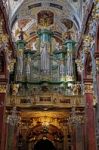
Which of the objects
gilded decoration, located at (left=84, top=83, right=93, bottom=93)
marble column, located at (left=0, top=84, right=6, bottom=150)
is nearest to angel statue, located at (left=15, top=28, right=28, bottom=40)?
marble column, located at (left=0, top=84, right=6, bottom=150)

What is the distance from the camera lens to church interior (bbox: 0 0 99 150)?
1684cm

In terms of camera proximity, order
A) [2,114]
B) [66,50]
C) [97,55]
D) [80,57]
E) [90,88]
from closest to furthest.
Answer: [97,55] < [2,114] < [90,88] < [80,57] < [66,50]

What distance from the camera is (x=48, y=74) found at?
807 inches

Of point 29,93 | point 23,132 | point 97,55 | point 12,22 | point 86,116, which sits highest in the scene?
point 12,22

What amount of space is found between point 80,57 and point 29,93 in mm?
3810

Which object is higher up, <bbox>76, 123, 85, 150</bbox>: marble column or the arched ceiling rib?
the arched ceiling rib

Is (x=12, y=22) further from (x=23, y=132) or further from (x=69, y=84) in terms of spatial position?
(x=23, y=132)

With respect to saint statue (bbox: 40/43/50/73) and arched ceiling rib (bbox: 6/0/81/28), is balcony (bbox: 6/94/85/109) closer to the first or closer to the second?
saint statue (bbox: 40/43/50/73)

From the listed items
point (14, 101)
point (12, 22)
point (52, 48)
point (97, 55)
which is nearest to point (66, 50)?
point (52, 48)

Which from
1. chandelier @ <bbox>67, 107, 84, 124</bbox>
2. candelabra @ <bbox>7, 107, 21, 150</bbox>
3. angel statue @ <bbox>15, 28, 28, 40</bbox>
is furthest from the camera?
angel statue @ <bbox>15, 28, 28, 40</bbox>

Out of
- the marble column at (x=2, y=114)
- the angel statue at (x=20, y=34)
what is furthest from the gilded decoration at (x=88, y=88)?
the angel statue at (x=20, y=34)

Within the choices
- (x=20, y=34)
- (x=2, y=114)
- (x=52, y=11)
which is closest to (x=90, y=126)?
(x=2, y=114)

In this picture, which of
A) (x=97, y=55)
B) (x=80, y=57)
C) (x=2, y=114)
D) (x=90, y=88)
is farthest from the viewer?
(x=80, y=57)

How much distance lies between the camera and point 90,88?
59.4 ft
